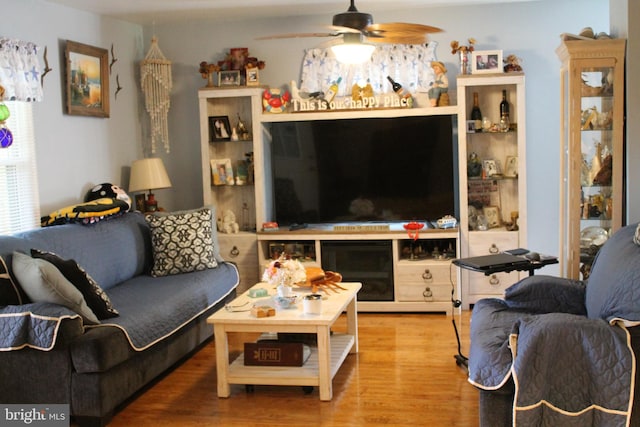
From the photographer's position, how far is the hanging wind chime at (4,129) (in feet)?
14.3

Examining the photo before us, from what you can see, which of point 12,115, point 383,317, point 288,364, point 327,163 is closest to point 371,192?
point 327,163

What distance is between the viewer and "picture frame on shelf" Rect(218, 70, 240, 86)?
5828 mm

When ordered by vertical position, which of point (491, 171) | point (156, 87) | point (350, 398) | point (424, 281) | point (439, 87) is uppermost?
point (156, 87)

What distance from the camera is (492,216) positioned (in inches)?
224

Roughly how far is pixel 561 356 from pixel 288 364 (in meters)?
1.53

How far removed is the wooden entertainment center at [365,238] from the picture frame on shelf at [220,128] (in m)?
0.02

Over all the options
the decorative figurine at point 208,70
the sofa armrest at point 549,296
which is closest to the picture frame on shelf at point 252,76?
the decorative figurine at point 208,70

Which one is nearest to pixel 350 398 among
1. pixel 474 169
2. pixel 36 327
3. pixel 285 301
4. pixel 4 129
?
pixel 285 301

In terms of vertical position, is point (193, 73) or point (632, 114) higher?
point (193, 73)

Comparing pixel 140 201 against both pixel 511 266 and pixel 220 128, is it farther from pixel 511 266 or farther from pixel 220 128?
pixel 511 266

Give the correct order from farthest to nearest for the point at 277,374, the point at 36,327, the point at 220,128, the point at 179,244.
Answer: the point at 220,128, the point at 179,244, the point at 277,374, the point at 36,327

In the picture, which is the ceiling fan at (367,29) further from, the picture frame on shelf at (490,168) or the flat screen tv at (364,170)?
the picture frame on shelf at (490,168)

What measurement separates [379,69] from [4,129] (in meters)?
2.81

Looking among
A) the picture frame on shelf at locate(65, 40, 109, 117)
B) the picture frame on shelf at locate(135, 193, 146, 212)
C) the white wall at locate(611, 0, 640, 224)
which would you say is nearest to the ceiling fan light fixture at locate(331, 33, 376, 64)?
the white wall at locate(611, 0, 640, 224)
